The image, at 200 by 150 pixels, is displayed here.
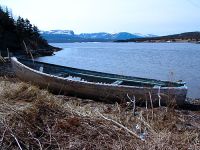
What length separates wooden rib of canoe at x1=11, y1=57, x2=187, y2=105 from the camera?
1028 cm

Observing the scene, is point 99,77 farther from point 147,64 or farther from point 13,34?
point 13,34

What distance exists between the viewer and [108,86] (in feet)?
34.9

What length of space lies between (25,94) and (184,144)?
333 centimetres

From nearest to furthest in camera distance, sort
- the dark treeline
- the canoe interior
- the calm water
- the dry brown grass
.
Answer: the dry brown grass
the canoe interior
the calm water
the dark treeline

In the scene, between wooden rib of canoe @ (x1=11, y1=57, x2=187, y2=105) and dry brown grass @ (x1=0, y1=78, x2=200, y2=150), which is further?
wooden rib of canoe @ (x1=11, y1=57, x2=187, y2=105)

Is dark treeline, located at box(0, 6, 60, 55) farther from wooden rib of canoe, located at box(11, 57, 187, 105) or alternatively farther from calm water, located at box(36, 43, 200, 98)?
wooden rib of canoe, located at box(11, 57, 187, 105)

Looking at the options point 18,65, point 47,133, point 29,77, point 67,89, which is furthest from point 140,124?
point 18,65

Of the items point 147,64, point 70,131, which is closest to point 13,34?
point 147,64

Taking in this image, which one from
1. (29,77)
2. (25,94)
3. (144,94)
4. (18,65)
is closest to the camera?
(25,94)

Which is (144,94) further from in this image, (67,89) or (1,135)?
(1,135)

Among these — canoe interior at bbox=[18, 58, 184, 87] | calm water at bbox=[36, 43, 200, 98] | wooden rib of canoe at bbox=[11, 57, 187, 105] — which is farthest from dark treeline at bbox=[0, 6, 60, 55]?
wooden rib of canoe at bbox=[11, 57, 187, 105]

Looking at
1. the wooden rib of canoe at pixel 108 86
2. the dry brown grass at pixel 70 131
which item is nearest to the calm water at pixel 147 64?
the wooden rib of canoe at pixel 108 86

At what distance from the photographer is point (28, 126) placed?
488 cm

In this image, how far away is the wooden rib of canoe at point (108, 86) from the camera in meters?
10.3
